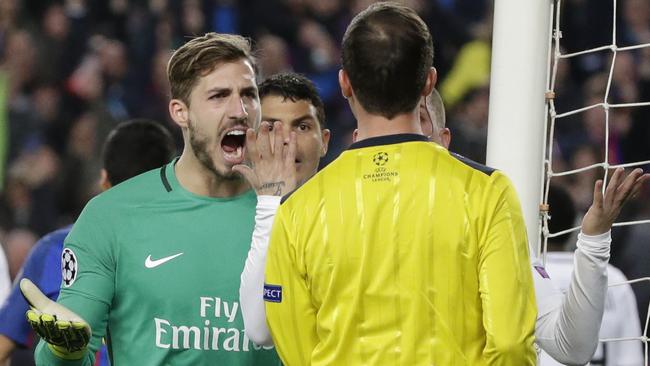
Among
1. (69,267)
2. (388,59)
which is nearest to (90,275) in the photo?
(69,267)

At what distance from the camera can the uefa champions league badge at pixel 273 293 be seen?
109 inches

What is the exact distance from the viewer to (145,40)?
360 inches

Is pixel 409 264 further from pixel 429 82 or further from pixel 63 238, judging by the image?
pixel 63 238

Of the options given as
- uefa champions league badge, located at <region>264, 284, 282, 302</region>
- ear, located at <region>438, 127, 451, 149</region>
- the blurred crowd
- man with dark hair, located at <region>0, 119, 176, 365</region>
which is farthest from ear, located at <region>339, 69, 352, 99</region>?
the blurred crowd

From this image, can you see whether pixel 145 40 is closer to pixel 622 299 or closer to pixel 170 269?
pixel 622 299

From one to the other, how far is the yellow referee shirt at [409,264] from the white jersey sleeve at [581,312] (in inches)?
5.4

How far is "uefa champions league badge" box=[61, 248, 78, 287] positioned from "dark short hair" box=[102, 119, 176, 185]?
4.40 feet

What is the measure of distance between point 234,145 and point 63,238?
3.56 ft

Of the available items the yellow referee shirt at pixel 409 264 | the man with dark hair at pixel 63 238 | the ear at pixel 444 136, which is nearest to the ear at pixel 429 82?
the yellow referee shirt at pixel 409 264

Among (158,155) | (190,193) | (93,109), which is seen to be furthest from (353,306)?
(93,109)

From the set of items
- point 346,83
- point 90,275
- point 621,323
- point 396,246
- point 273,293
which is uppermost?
point 346,83

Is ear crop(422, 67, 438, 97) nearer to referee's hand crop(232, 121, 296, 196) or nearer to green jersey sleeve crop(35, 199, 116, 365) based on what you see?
referee's hand crop(232, 121, 296, 196)

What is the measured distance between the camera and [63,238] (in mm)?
4484

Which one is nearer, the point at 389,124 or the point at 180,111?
the point at 389,124
